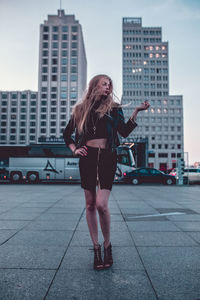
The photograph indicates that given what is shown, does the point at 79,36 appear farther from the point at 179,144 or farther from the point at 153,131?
the point at 179,144

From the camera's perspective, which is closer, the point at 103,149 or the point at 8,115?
the point at 103,149

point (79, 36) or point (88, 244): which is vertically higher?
point (79, 36)

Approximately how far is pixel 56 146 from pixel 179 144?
249 ft

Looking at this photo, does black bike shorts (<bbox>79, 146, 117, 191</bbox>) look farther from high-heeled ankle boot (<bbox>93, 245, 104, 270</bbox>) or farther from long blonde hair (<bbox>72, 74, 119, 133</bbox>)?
high-heeled ankle boot (<bbox>93, 245, 104, 270</bbox>)

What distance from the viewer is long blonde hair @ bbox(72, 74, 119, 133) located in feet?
8.51

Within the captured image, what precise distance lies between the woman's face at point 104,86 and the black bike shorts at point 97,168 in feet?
2.08

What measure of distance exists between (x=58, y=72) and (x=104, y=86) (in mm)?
90582

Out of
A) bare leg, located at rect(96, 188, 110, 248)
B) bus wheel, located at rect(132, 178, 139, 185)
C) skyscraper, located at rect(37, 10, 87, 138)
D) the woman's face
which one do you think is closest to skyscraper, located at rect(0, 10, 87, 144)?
skyscraper, located at rect(37, 10, 87, 138)

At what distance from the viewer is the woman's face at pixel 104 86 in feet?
8.72

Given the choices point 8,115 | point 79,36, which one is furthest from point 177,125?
point 8,115

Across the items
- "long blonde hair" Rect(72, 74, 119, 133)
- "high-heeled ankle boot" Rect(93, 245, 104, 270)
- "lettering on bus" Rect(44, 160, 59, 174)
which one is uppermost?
"long blonde hair" Rect(72, 74, 119, 133)

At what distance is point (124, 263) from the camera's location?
2.48 m

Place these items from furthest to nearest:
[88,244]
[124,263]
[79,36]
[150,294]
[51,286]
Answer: [79,36]
[88,244]
[124,263]
[51,286]
[150,294]

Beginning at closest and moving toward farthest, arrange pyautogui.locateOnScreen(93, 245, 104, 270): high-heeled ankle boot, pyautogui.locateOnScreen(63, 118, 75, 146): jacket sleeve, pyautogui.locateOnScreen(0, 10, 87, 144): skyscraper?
pyautogui.locateOnScreen(93, 245, 104, 270): high-heeled ankle boot, pyautogui.locateOnScreen(63, 118, 75, 146): jacket sleeve, pyautogui.locateOnScreen(0, 10, 87, 144): skyscraper
